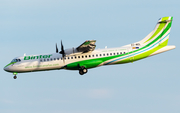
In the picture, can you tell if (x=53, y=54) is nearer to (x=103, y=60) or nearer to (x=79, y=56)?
(x=79, y=56)

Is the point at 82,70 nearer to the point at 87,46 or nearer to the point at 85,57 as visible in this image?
the point at 85,57

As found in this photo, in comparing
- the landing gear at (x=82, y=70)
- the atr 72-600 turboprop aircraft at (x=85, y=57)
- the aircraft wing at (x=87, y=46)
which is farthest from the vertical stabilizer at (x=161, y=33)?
the landing gear at (x=82, y=70)

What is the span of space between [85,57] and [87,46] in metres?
2.06

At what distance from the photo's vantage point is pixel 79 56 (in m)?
35.6

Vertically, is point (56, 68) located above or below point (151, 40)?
below

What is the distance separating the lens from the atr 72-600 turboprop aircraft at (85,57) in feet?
116

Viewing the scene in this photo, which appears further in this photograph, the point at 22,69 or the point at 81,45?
the point at 22,69

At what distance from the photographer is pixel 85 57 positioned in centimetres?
3566

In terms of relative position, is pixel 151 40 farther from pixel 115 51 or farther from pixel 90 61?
pixel 90 61

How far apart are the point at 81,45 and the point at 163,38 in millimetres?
12120

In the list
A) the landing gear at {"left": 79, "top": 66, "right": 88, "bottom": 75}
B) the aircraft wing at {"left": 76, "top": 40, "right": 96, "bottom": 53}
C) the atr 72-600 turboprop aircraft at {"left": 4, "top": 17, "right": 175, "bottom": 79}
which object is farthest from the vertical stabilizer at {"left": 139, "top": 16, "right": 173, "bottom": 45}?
the landing gear at {"left": 79, "top": 66, "right": 88, "bottom": 75}

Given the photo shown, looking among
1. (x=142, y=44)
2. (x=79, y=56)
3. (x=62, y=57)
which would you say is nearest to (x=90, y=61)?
(x=79, y=56)

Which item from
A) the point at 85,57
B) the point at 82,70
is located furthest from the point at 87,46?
the point at 82,70

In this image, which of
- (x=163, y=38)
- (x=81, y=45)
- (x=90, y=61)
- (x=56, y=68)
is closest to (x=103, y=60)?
(x=90, y=61)
